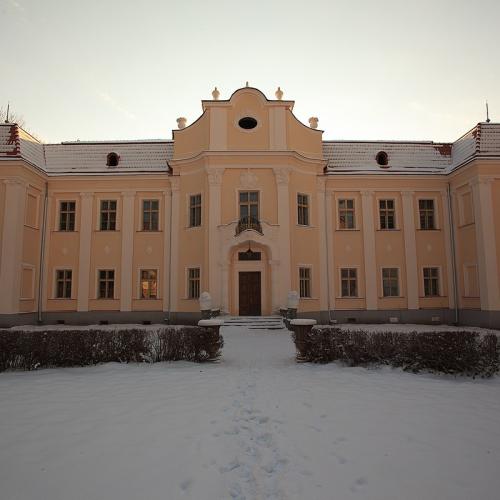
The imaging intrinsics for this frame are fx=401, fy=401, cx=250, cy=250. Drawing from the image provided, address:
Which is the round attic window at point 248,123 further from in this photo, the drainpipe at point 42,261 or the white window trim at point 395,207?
the drainpipe at point 42,261

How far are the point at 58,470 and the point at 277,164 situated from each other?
698 inches

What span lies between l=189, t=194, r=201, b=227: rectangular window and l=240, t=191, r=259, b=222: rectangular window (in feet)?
7.68

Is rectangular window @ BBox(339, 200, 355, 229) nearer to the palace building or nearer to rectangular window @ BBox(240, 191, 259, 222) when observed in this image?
the palace building

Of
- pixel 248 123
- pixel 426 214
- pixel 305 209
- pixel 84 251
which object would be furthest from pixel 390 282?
pixel 84 251


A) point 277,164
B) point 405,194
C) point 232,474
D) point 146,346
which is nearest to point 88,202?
point 277,164

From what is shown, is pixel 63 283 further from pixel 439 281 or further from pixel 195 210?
pixel 439 281

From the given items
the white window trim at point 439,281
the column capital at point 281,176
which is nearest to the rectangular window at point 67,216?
the column capital at point 281,176

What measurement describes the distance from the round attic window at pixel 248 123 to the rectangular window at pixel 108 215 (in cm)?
828

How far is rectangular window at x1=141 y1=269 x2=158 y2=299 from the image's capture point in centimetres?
2159

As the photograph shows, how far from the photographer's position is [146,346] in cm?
918

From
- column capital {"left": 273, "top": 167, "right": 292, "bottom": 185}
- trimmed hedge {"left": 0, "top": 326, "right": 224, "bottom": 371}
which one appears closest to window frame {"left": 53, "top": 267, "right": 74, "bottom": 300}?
column capital {"left": 273, "top": 167, "right": 292, "bottom": 185}

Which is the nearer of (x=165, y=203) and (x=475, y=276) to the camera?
(x=475, y=276)

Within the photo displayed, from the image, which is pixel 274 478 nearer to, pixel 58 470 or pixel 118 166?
pixel 58 470

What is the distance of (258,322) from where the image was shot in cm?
1758
